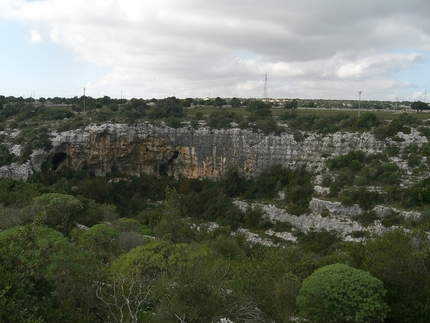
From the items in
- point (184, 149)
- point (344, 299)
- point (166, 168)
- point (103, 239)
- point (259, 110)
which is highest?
point (259, 110)

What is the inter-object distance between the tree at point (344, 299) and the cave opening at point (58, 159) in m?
31.7

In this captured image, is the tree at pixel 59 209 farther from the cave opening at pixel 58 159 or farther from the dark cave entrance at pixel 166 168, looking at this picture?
the dark cave entrance at pixel 166 168

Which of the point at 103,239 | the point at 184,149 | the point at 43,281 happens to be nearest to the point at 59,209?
the point at 103,239

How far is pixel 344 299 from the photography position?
8570mm

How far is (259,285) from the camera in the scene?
28.7ft

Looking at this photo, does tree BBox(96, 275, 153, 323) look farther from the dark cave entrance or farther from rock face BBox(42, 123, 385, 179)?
the dark cave entrance

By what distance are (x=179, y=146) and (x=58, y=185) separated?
1205 centimetres

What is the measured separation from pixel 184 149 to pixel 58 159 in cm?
1195

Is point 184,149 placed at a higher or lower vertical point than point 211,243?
higher

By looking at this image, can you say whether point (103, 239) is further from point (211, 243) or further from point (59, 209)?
point (211, 243)

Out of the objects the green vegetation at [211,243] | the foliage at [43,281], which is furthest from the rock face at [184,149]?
the foliage at [43,281]

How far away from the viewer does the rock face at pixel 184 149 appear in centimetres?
3362

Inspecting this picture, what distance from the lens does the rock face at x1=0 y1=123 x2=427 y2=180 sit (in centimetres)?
3362

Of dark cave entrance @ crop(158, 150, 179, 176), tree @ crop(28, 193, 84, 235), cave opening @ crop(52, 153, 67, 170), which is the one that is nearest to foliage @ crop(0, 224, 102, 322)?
tree @ crop(28, 193, 84, 235)
